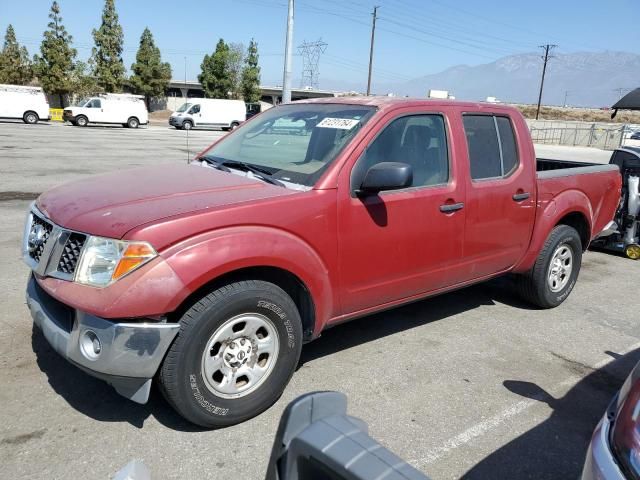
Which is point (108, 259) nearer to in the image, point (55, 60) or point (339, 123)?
point (339, 123)

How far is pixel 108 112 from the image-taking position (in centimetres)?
3488

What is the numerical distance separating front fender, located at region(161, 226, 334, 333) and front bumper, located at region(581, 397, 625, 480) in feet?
5.53

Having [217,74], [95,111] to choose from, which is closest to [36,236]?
[95,111]

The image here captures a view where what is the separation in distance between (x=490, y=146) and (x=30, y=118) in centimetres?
3497

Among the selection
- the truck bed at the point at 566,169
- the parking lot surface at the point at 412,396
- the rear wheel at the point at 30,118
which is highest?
the truck bed at the point at 566,169

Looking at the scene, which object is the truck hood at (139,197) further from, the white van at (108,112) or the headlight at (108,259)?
the white van at (108,112)

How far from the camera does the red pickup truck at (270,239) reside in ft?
8.68

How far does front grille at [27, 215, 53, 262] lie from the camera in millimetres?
3064

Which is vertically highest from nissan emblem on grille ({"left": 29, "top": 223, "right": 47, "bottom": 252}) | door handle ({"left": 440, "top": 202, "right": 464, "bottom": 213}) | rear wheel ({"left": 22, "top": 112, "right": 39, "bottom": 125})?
door handle ({"left": 440, "top": 202, "right": 464, "bottom": 213})

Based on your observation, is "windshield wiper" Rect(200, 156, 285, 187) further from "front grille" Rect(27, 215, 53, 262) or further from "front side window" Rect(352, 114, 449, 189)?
"front grille" Rect(27, 215, 53, 262)

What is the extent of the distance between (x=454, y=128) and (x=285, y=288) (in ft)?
6.09

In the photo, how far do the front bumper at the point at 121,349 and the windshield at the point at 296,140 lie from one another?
130 cm

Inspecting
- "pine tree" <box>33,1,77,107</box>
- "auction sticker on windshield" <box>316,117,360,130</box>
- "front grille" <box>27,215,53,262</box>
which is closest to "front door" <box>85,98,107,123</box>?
"pine tree" <box>33,1,77,107</box>

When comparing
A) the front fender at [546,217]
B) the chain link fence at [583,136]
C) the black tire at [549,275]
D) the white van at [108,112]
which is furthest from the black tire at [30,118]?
the chain link fence at [583,136]
